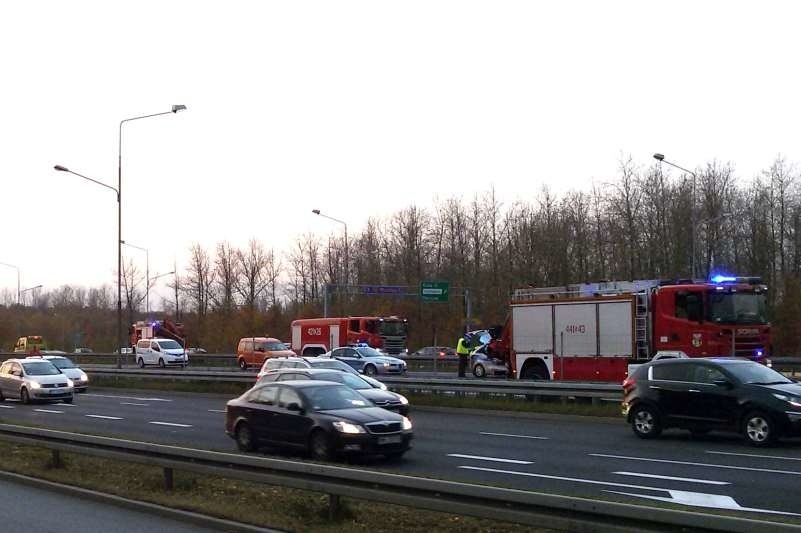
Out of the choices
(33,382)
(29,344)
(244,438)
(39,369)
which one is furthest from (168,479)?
(29,344)

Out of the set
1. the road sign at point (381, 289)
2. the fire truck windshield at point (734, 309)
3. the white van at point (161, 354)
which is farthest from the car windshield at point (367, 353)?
Answer: the fire truck windshield at point (734, 309)

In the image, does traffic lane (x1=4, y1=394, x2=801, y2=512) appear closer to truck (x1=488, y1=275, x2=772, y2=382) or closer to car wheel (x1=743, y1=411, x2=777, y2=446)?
car wheel (x1=743, y1=411, x2=777, y2=446)

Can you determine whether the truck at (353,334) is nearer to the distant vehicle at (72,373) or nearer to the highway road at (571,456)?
the distant vehicle at (72,373)

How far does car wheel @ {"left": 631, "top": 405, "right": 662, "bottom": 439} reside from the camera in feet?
59.8

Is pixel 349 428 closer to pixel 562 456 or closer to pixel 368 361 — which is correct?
pixel 562 456

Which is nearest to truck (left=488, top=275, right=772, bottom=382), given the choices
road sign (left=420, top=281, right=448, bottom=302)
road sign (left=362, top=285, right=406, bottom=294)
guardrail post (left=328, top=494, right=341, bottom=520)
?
guardrail post (left=328, top=494, right=341, bottom=520)

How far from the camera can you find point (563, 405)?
77.7ft

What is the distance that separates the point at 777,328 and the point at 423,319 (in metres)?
32.3

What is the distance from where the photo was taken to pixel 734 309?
25.2 meters

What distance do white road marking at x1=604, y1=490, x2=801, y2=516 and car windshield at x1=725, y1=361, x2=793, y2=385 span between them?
5976 mm

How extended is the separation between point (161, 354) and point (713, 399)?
44.8 meters

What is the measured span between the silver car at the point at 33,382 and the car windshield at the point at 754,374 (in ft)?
77.2

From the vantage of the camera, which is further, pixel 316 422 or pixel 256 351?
pixel 256 351

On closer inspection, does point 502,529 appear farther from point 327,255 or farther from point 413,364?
point 327,255
